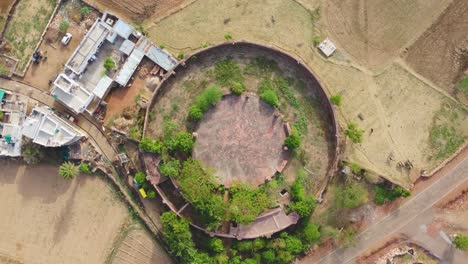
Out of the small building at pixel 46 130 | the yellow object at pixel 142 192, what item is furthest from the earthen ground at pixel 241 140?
the small building at pixel 46 130

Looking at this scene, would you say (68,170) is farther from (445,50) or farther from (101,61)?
(445,50)

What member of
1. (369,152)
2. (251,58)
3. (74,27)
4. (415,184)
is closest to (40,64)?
(74,27)

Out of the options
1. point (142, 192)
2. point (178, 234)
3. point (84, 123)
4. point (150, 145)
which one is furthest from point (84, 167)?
point (178, 234)

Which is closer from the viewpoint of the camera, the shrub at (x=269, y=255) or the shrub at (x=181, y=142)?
the shrub at (x=181, y=142)

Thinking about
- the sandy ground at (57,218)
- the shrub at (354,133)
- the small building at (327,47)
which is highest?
the small building at (327,47)

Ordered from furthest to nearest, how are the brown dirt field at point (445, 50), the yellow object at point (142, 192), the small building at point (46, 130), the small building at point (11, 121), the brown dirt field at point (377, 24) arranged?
the brown dirt field at point (445, 50) → the brown dirt field at point (377, 24) → the yellow object at point (142, 192) → the small building at point (11, 121) → the small building at point (46, 130)

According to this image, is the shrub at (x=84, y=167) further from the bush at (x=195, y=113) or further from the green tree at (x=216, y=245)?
the green tree at (x=216, y=245)
